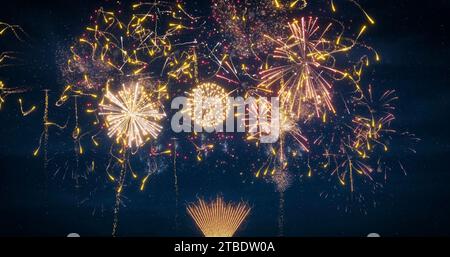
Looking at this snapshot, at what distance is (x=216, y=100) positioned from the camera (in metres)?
13.1

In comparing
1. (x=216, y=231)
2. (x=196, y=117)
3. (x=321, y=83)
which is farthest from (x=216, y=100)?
(x=216, y=231)

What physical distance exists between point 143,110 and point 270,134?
3504mm
